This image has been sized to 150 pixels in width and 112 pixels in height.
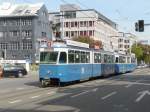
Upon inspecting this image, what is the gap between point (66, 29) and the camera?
465 feet

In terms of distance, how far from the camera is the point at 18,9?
11944 cm

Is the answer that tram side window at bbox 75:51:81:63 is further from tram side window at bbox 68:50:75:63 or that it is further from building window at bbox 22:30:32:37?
building window at bbox 22:30:32:37

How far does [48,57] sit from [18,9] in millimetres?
89130

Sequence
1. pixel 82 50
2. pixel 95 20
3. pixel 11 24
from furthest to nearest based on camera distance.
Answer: pixel 95 20, pixel 11 24, pixel 82 50

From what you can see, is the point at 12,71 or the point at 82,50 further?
the point at 12,71

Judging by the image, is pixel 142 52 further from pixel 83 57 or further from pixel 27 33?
pixel 83 57

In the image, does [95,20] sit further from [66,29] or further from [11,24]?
[11,24]

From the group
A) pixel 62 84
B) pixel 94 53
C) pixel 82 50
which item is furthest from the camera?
pixel 94 53

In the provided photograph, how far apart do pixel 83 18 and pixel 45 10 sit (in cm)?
2000

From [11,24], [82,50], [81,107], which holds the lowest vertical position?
[81,107]

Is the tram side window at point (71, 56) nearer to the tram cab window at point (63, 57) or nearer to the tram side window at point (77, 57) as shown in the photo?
the tram cab window at point (63, 57)

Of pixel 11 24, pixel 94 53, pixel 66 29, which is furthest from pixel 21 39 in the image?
pixel 94 53

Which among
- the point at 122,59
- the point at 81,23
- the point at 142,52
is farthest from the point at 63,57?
the point at 142,52

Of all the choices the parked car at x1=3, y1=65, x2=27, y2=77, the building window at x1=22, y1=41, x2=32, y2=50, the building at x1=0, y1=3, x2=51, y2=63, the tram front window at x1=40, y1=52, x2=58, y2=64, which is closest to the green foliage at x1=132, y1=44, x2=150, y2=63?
the building at x1=0, y1=3, x2=51, y2=63
